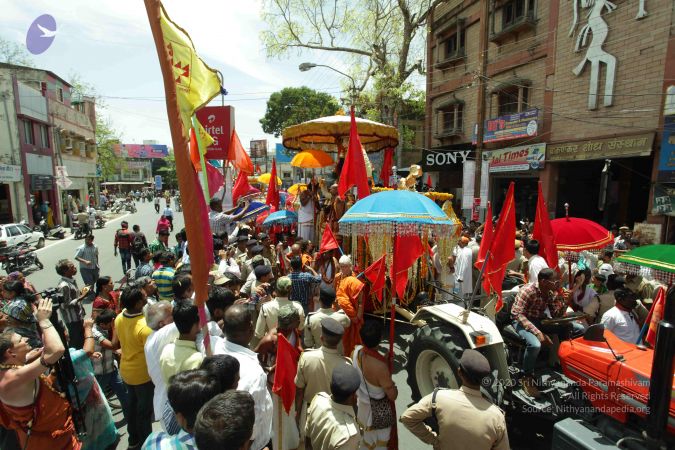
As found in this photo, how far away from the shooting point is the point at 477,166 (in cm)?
1582

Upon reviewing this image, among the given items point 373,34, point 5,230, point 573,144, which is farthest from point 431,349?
point 373,34

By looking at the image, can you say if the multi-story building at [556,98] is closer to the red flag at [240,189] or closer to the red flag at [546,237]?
the red flag at [546,237]

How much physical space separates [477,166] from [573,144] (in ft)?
11.9

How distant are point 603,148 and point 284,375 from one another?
13.3 metres

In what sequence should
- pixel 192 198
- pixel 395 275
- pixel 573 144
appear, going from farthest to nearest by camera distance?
pixel 573 144, pixel 395 275, pixel 192 198

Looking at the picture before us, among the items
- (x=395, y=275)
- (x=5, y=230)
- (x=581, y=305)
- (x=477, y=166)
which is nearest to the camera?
(x=395, y=275)

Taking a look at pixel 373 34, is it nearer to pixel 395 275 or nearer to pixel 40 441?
pixel 395 275

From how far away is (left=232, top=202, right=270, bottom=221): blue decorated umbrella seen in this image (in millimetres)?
9225

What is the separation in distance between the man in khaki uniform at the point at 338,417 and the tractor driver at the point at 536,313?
8.06 feet

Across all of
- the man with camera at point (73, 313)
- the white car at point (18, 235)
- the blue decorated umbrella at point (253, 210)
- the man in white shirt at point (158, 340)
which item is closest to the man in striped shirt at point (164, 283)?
the man with camera at point (73, 313)

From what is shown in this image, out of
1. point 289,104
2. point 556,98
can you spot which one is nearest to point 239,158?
point 556,98

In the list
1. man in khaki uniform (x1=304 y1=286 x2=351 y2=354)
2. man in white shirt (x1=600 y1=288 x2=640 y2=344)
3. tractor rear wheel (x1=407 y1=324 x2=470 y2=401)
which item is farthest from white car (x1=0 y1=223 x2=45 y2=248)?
man in white shirt (x1=600 y1=288 x2=640 y2=344)

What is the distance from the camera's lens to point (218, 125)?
7.98 meters

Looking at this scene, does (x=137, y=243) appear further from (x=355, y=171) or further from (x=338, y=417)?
(x=338, y=417)
